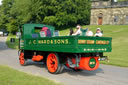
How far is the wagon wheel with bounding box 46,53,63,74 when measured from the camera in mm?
8195

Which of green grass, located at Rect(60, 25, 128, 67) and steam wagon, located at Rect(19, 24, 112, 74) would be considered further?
green grass, located at Rect(60, 25, 128, 67)

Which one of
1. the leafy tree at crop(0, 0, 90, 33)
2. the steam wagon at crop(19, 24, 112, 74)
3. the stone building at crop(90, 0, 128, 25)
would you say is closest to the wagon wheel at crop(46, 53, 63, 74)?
the steam wagon at crop(19, 24, 112, 74)

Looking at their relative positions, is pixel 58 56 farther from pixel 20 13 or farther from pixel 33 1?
pixel 20 13

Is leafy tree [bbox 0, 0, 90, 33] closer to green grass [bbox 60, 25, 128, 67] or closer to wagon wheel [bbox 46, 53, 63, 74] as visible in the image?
green grass [bbox 60, 25, 128, 67]

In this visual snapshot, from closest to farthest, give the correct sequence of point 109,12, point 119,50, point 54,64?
point 54,64, point 119,50, point 109,12

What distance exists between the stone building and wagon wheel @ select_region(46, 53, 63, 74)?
1621 inches

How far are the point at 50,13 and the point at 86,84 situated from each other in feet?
153

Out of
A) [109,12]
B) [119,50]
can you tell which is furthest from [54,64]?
[109,12]

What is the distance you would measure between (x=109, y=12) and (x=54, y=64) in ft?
137

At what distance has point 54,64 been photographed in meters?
8.59

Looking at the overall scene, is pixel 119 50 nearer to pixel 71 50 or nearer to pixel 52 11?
pixel 71 50

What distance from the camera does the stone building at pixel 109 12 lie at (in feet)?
152

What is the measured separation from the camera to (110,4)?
4769cm

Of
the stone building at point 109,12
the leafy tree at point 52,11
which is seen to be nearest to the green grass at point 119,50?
the stone building at point 109,12
